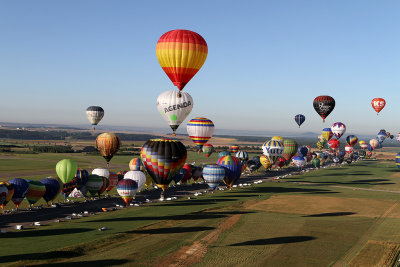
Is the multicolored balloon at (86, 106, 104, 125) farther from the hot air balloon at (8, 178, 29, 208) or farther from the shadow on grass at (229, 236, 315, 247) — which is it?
the shadow on grass at (229, 236, 315, 247)

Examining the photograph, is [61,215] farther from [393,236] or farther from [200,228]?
[393,236]

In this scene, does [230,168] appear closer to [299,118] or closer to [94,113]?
[94,113]

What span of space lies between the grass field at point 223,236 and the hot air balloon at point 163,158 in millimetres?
5033

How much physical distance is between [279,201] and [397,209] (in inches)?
670

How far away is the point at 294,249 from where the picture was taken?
37.2 m

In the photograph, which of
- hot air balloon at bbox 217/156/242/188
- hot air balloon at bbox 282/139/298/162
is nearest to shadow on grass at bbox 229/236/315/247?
hot air balloon at bbox 217/156/242/188

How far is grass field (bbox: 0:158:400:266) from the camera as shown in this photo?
33.7 meters

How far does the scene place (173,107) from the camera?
194ft

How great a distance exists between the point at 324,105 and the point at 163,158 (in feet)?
201

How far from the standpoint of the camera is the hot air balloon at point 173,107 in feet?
194

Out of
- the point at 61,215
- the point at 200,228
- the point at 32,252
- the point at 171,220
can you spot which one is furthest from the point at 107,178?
the point at 32,252

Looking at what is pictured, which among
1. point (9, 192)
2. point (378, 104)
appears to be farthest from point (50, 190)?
point (378, 104)

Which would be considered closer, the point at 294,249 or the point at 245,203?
the point at 294,249

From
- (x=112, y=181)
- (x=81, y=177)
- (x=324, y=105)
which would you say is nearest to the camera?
(x=81, y=177)
